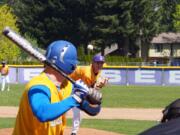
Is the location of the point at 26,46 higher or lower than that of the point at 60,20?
lower

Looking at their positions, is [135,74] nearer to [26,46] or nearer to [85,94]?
[26,46]

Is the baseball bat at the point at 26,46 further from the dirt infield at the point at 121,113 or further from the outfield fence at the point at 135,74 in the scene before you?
the outfield fence at the point at 135,74

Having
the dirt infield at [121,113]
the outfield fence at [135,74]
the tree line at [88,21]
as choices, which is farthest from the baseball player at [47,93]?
the tree line at [88,21]

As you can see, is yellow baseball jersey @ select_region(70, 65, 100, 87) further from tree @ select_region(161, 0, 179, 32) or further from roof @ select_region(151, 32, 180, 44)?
roof @ select_region(151, 32, 180, 44)

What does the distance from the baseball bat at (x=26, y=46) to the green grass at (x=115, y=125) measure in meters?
9.65

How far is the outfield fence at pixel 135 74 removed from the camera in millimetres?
38781

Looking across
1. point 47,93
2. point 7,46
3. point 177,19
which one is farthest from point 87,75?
point 177,19

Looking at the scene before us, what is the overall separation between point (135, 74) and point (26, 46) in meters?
34.8

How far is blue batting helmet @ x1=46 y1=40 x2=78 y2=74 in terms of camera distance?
516cm

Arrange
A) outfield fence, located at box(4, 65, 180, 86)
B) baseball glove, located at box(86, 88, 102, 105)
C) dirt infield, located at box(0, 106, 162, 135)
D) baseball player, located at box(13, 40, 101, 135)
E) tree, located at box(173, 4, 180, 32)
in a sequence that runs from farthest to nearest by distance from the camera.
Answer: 1. tree, located at box(173, 4, 180, 32)
2. outfield fence, located at box(4, 65, 180, 86)
3. dirt infield, located at box(0, 106, 162, 135)
4. baseball player, located at box(13, 40, 101, 135)
5. baseball glove, located at box(86, 88, 102, 105)

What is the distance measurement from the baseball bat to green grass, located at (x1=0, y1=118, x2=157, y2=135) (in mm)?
9650

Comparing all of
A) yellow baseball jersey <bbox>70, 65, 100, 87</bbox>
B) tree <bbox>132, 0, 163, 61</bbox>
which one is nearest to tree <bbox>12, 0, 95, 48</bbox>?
tree <bbox>132, 0, 163, 61</bbox>

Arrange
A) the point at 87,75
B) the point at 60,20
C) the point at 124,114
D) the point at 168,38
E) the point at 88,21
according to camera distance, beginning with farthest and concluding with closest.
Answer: the point at 168,38 < the point at 88,21 < the point at 60,20 < the point at 124,114 < the point at 87,75

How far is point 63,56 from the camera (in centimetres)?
518
